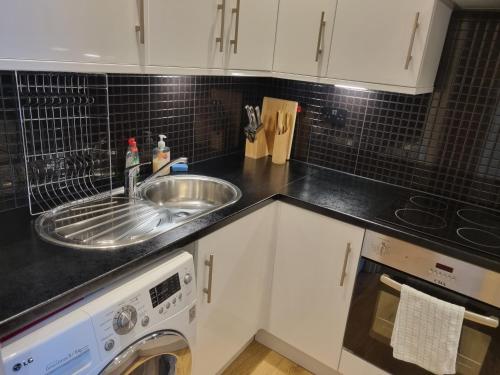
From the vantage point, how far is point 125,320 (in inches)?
41.6

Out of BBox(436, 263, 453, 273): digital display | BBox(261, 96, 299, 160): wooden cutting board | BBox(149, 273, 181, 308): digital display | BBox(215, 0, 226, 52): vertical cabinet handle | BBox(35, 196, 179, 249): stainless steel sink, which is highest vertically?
BBox(215, 0, 226, 52): vertical cabinet handle

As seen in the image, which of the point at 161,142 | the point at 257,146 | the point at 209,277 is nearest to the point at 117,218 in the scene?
the point at 209,277

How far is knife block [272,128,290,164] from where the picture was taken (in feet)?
7.20

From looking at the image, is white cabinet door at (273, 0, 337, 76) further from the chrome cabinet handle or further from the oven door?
the oven door

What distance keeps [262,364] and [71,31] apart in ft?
5.64

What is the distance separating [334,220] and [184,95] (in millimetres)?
943

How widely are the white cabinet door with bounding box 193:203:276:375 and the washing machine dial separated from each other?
0.35 meters

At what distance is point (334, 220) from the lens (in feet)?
5.32

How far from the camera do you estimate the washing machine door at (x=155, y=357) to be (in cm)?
107

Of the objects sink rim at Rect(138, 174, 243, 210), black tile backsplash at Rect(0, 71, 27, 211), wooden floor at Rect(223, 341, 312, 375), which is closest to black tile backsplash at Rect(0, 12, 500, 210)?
black tile backsplash at Rect(0, 71, 27, 211)

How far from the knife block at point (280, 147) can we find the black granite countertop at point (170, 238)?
0.18 feet

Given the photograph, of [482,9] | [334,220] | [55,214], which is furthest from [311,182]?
[55,214]

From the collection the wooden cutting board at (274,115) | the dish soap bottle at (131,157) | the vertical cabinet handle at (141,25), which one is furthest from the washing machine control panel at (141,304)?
the wooden cutting board at (274,115)

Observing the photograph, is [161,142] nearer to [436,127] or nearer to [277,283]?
[277,283]
